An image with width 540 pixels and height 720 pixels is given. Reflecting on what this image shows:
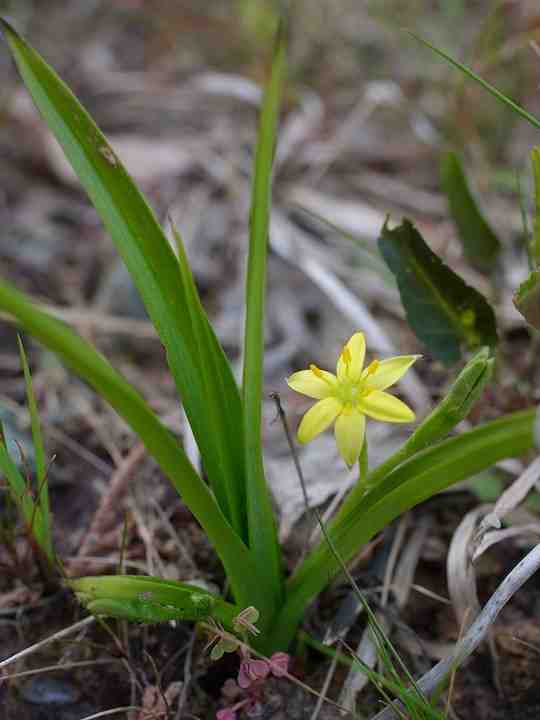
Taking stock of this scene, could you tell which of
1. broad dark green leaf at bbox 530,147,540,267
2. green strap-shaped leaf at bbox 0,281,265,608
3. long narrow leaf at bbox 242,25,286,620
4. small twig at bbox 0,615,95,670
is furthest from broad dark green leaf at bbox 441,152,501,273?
small twig at bbox 0,615,95,670

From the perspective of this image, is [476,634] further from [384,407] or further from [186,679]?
[186,679]

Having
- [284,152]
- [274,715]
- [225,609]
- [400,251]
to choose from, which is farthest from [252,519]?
[284,152]

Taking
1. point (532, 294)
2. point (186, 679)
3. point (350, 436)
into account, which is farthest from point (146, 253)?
point (186, 679)

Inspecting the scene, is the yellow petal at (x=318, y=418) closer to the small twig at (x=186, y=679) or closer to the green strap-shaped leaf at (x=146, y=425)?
the green strap-shaped leaf at (x=146, y=425)

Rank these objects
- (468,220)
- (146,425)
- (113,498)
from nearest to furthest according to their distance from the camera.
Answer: (146,425) < (113,498) < (468,220)

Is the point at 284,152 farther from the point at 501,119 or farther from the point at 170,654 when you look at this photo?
the point at 170,654
